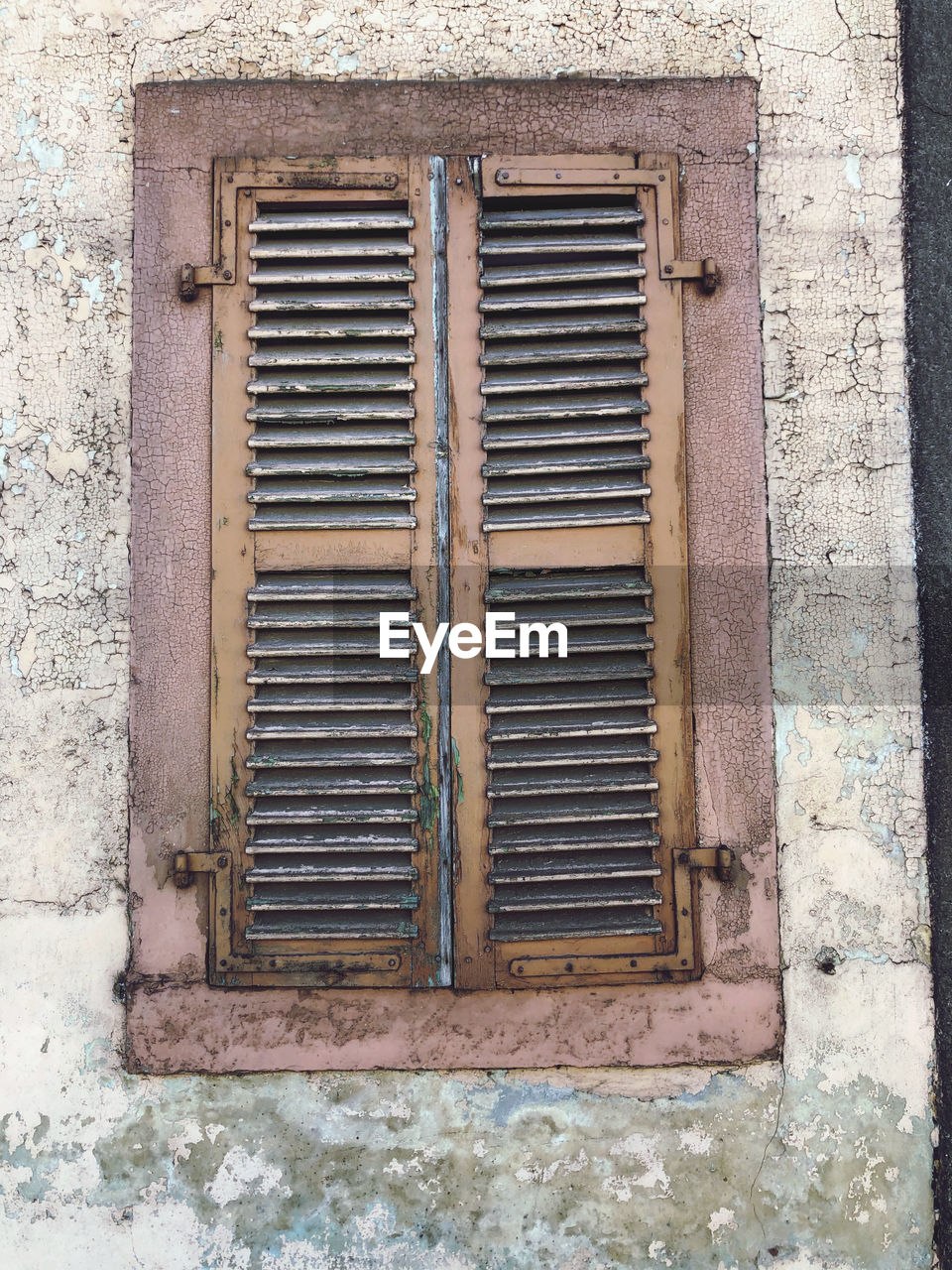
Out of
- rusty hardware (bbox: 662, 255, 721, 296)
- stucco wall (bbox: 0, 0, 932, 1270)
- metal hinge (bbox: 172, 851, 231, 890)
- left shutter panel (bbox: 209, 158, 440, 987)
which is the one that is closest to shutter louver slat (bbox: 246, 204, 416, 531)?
left shutter panel (bbox: 209, 158, 440, 987)

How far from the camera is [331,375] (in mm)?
2221

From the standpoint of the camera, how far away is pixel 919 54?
232cm

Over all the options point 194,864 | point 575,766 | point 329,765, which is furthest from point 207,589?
point 575,766

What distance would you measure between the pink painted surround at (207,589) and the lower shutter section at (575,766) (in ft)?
0.54

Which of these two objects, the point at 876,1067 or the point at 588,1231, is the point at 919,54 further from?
the point at 588,1231


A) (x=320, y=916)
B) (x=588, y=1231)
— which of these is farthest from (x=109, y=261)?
(x=588, y=1231)

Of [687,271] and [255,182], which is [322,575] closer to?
[255,182]

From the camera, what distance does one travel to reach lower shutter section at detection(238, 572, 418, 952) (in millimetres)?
2135

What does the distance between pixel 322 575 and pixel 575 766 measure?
83 centimetres

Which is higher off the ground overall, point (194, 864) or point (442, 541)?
point (442, 541)

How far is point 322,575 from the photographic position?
221 centimetres

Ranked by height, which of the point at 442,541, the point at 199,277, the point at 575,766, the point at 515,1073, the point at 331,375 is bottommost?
the point at 515,1073

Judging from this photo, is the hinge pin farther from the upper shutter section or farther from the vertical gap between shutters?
the upper shutter section

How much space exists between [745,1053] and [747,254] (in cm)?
210
